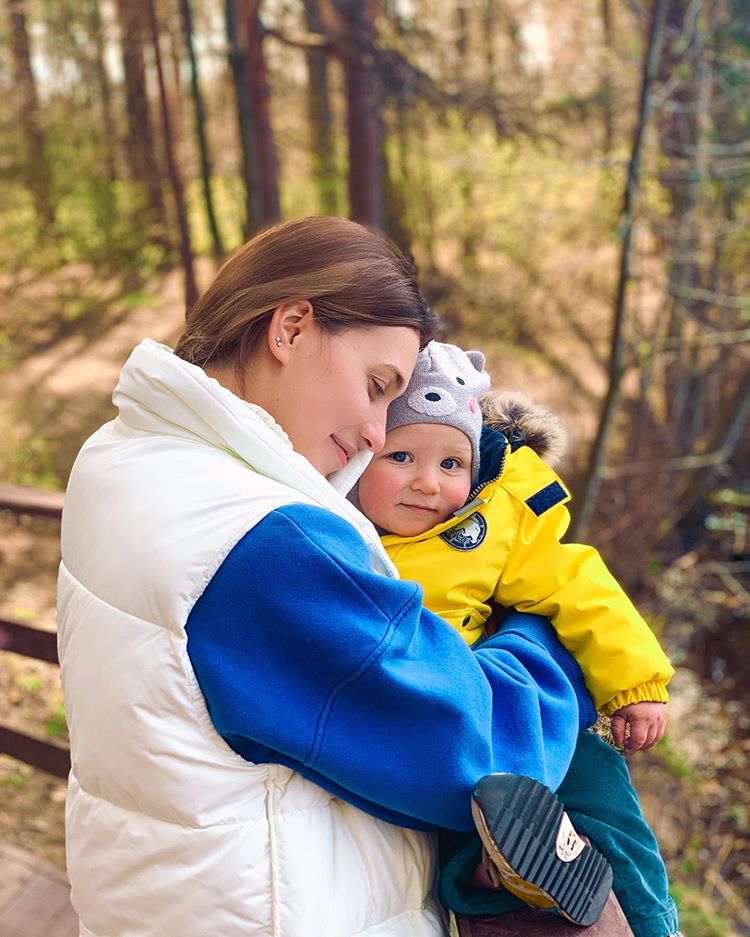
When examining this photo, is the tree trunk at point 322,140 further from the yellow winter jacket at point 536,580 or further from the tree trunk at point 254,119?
the yellow winter jacket at point 536,580

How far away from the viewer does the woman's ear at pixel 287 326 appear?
1358 mm

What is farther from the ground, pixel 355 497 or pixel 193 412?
pixel 193 412

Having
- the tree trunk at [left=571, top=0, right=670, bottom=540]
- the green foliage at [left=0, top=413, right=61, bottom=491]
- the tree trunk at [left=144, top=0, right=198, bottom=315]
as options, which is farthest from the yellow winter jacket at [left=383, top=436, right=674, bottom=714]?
the tree trunk at [left=144, top=0, right=198, bottom=315]

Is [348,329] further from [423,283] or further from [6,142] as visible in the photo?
[6,142]

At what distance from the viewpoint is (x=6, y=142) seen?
11844mm

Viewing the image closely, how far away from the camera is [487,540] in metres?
Result: 1.66

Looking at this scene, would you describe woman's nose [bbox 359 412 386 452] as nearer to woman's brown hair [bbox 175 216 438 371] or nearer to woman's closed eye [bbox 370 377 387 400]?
woman's closed eye [bbox 370 377 387 400]

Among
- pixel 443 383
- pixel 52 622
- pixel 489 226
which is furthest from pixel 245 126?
pixel 443 383

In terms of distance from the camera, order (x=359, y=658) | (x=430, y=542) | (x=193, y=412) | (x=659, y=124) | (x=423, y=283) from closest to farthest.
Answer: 1. (x=359, y=658)
2. (x=193, y=412)
3. (x=430, y=542)
4. (x=659, y=124)
5. (x=423, y=283)

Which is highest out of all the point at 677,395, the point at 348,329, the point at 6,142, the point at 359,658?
the point at 348,329

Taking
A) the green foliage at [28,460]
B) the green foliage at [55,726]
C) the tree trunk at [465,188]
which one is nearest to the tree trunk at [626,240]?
the green foliage at [55,726]

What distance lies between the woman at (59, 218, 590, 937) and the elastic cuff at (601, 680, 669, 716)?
242mm

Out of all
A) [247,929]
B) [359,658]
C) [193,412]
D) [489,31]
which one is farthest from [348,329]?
[489,31]

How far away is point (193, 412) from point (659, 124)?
7.39 meters
